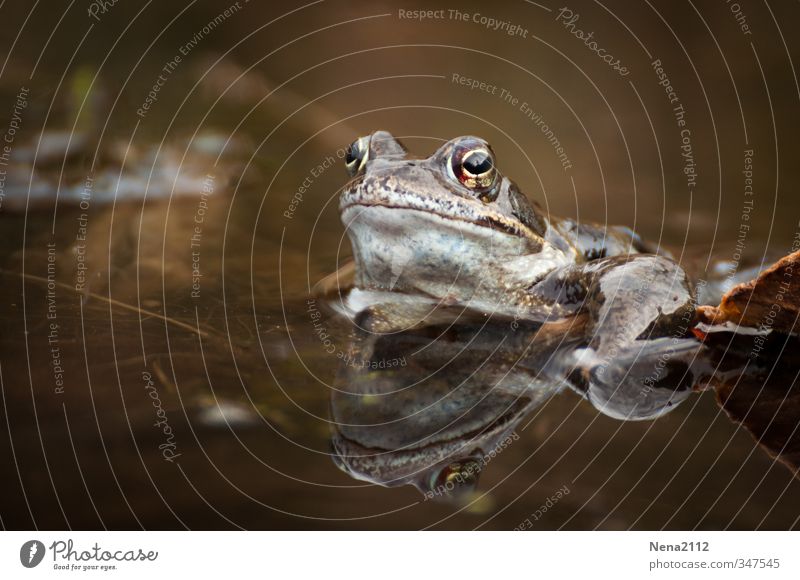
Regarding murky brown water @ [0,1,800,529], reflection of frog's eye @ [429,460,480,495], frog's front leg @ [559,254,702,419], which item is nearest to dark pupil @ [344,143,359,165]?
murky brown water @ [0,1,800,529]

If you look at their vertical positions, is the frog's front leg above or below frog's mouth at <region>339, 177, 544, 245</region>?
below

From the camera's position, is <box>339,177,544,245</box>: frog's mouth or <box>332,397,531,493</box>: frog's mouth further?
<box>339,177,544,245</box>: frog's mouth

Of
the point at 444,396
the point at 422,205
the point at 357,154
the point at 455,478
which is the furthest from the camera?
the point at 357,154

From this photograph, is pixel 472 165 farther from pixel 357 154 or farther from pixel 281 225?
pixel 281 225

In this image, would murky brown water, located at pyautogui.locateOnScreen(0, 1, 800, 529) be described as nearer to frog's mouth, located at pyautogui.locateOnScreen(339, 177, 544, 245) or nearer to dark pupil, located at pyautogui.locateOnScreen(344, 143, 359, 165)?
frog's mouth, located at pyautogui.locateOnScreen(339, 177, 544, 245)

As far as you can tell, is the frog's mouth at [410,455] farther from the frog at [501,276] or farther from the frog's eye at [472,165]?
the frog's eye at [472,165]

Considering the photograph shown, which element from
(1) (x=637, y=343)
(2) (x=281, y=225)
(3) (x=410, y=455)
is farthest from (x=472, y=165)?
(2) (x=281, y=225)

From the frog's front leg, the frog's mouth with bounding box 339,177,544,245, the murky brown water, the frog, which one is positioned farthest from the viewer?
the frog's mouth with bounding box 339,177,544,245

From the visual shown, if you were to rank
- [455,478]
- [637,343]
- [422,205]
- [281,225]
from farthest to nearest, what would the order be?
[281,225]
[422,205]
[637,343]
[455,478]
